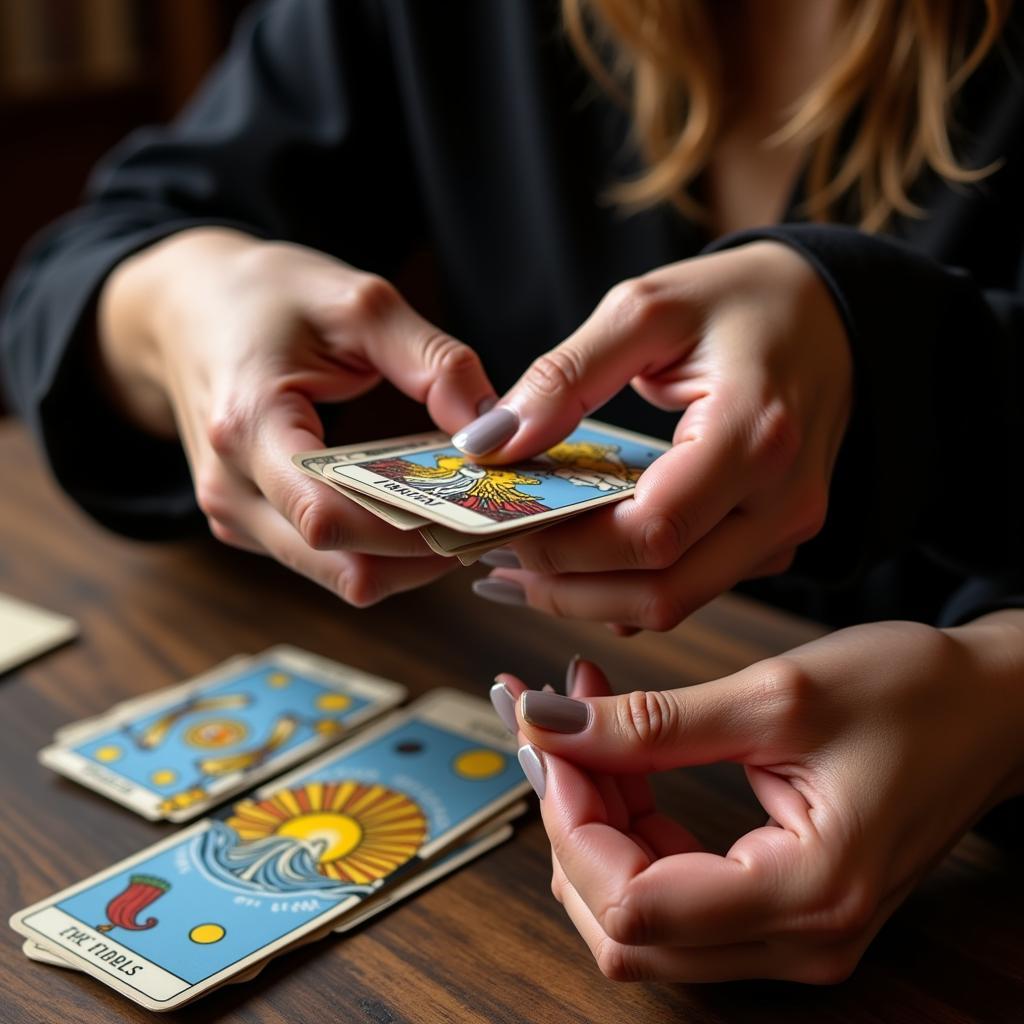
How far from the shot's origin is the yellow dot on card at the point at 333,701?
0.76m

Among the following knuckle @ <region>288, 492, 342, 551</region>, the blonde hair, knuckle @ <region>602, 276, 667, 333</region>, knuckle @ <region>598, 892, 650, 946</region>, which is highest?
the blonde hair

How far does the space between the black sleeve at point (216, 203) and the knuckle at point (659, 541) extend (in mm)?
520

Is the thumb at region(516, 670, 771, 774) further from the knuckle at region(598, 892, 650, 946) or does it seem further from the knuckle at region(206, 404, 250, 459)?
the knuckle at region(206, 404, 250, 459)

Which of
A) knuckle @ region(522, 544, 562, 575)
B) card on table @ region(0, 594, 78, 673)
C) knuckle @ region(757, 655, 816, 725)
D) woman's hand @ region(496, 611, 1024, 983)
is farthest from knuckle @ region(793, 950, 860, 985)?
card on table @ region(0, 594, 78, 673)

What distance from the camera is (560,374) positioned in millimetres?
614

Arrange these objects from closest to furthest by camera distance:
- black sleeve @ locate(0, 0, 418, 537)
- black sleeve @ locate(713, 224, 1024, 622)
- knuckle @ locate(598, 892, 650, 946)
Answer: knuckle @ locate(598, 892, 650, 946) < black sleeve @ locate(713, 224, 1024, 622) < black sleeve @ locate(0, 0, 418, 537)

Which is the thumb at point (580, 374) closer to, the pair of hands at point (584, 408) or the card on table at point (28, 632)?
the pair of hands at point (584, 408)

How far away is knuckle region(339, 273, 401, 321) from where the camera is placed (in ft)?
2.28

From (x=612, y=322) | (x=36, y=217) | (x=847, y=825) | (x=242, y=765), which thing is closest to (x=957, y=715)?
(x=847, y=825)

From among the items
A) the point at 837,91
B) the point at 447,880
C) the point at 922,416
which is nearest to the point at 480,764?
the point at 447,880

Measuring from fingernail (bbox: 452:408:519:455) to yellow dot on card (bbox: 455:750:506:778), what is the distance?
0.64 feet

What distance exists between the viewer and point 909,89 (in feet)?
2.94

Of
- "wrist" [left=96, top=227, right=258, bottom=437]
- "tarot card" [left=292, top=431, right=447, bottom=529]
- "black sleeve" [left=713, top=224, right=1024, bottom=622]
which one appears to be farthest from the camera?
"wrist" [left=96, top=227, right=258, bottom=437]

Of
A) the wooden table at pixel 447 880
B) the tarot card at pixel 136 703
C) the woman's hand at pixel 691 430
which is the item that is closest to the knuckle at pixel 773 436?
the woman's hand at pixel 691 430
